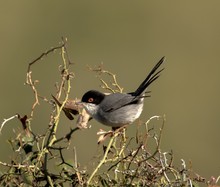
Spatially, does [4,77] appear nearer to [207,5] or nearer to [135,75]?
[135,75]

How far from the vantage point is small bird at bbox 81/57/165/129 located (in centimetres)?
426

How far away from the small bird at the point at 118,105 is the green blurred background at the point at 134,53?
5.12m

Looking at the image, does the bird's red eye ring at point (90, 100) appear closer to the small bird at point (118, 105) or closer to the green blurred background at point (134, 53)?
the small bird at point (118, 105)

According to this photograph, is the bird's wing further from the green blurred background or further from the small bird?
the green blurred background

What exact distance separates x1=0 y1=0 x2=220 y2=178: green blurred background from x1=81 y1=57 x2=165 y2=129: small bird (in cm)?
512

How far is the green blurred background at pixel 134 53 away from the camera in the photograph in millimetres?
11266

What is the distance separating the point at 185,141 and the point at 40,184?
8.27 metres

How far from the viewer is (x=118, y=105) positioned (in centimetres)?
456

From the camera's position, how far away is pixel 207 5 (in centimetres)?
1639

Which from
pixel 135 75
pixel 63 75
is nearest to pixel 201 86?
pixel 135 75

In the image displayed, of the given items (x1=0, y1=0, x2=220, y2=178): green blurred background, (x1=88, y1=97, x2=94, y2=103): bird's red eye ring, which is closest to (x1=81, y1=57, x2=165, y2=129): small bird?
(x1=88, y1=97, x2=94, y2=103): bird's red eye ring

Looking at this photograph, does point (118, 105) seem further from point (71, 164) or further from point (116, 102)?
point (71, 164)

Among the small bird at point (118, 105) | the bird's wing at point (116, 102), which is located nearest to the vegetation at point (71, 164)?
the small bird at point (118, 105)

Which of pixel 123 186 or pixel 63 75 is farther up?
pixel 63 75
